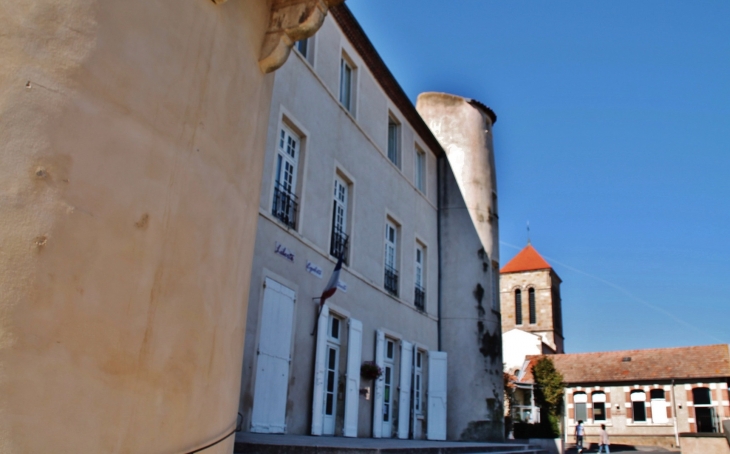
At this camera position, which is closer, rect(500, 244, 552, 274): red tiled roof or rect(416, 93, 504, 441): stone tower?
rect(416, 93, 504, 441): stone tower

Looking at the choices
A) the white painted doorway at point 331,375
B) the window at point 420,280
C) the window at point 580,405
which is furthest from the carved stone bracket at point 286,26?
the window at point 580,405

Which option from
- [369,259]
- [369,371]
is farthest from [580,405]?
[369,371]

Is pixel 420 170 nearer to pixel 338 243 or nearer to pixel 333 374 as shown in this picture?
pixel 338 243

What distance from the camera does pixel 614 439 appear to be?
3666 cm

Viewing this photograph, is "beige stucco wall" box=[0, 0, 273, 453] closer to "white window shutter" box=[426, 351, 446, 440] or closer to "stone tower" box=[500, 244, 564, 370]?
"white window shutter" box=[426, 351, 446, 440]

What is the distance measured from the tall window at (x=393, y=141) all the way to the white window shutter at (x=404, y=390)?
451 cm

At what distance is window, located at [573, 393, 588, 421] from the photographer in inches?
1521

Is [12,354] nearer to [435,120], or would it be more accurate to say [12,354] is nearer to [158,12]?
[158,12]

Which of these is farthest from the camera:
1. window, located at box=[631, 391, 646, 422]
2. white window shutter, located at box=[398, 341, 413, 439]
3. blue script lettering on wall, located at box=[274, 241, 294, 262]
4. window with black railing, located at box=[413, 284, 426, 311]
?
window, located at box=[631, 391, 646, 422]

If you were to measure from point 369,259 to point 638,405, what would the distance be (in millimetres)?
28889

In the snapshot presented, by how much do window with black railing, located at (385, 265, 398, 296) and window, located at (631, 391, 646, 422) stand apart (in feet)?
88.4

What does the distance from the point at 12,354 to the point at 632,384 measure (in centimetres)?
3883

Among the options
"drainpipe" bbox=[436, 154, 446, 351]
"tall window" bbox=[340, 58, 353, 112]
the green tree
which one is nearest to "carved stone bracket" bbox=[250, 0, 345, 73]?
"tall window" bbox=[340, 58, 353, 112]

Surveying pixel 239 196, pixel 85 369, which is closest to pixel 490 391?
pixel 239 196
